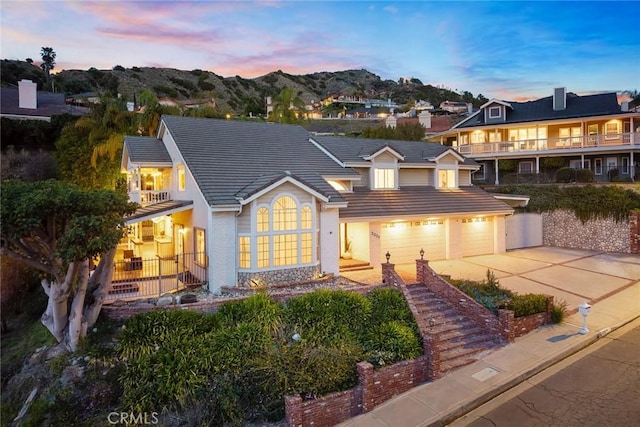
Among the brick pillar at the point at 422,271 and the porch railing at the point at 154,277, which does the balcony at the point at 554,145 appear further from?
the porch railing at the point at 154,277

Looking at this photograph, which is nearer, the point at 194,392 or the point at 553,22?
the point at 194,392

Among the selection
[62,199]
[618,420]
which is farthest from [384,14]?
[618,420]

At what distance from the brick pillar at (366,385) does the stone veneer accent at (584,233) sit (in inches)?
862

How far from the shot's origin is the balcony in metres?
28.9

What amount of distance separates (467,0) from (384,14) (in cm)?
434

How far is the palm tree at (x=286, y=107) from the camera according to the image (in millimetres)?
41975

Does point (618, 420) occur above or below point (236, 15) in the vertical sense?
below

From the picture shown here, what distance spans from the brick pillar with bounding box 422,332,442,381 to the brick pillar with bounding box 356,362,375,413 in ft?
6.46

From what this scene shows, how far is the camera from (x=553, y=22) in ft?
72.1

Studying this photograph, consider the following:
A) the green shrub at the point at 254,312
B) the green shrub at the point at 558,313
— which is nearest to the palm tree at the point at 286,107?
the green shrub at the point at 254,312

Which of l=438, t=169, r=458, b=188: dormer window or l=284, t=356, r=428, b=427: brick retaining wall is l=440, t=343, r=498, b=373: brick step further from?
l=438, t=169, r=458, b=188: dormer window

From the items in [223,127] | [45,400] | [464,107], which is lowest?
[45,400]

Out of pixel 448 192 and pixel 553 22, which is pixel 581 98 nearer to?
pixel 553 22

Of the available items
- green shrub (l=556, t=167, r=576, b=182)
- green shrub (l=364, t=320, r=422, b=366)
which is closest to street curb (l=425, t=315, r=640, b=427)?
green shrub (l=364, t=320, r=422, b=366)
